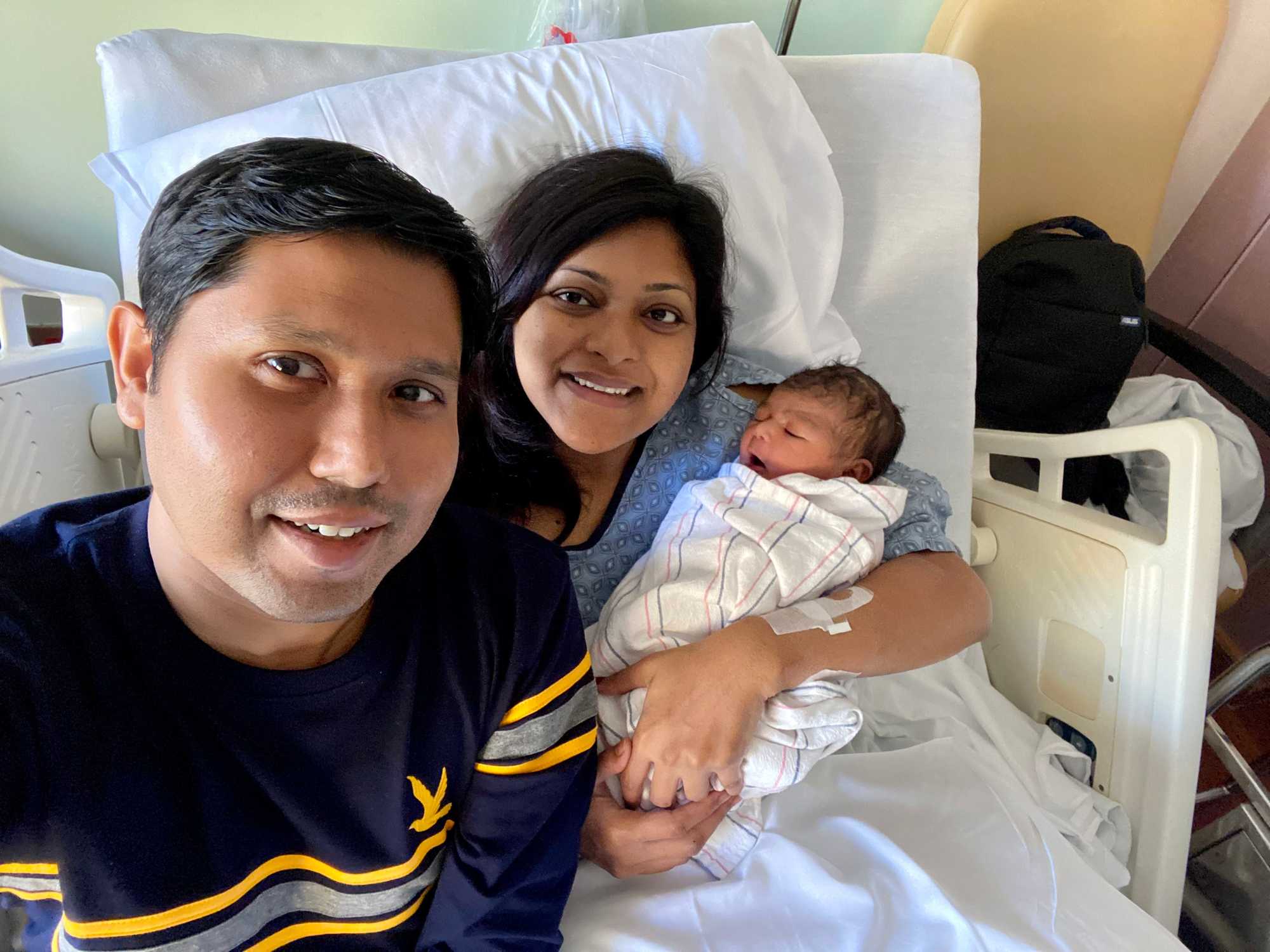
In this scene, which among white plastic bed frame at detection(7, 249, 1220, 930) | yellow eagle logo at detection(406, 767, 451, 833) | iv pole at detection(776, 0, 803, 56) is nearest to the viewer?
yellow eagle logo at detection(406, 767, 451, 833)

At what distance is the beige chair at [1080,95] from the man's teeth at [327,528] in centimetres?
211

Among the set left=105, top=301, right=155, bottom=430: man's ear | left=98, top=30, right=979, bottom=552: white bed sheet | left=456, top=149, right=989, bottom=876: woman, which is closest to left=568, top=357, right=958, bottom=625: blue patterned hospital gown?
left=456, top=149, right=989, bottom=876: woman

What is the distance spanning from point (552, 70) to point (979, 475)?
1.34 meters

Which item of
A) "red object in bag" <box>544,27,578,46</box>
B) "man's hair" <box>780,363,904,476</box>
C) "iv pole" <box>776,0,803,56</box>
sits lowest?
"man's hair" <box>780,363,904,476</box>

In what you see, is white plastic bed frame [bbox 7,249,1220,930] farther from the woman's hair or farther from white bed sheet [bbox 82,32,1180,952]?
the woman's hair

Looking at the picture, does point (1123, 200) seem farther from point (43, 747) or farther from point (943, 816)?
point (43, 747)

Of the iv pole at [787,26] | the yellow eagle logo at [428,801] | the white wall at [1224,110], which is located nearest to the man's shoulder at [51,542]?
the yellow eagle logo at [428,801]

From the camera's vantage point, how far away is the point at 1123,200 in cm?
237

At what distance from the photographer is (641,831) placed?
3.60ft

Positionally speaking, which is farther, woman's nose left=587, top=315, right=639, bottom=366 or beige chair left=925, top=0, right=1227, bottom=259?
beige chair left=925, top=0, right=1227, bottom=259

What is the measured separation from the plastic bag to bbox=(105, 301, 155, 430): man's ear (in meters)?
1.33

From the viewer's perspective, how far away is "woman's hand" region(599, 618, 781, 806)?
1073 mm

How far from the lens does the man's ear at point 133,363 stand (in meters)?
0.71

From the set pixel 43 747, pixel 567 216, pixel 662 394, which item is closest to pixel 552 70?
pixel 567 216
